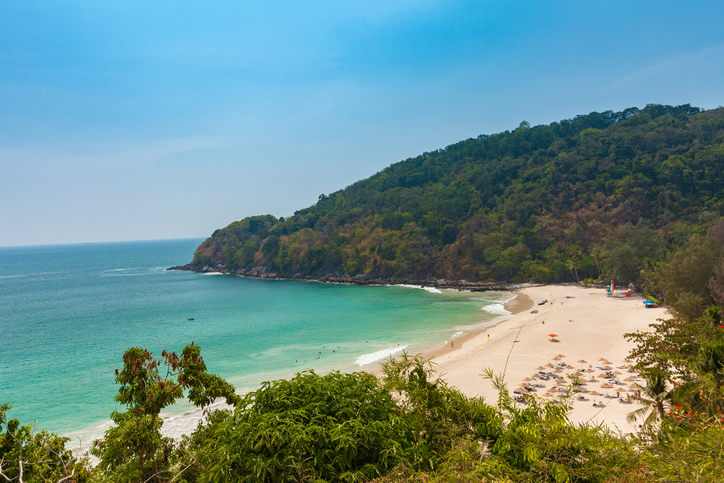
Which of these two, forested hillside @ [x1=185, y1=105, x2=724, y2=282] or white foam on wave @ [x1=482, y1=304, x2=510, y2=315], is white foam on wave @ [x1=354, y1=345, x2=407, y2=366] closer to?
white foam on wave @ [x1=482, y1=304, x2=510, y2=315]

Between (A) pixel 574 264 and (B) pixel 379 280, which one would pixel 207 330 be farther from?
(A) pixel 574 264

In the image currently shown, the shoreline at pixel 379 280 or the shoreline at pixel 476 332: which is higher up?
the shoreline at pixel 379 280

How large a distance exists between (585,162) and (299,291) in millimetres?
66379

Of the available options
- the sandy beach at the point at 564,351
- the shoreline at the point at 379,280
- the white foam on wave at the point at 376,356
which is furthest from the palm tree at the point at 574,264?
the white foam on wave at the point at 376,356

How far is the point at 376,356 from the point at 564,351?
557 inches

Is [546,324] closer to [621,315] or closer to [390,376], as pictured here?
[621,315]

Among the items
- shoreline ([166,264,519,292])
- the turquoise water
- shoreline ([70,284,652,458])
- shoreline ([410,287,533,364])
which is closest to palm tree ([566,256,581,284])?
shoreline ([166,264,519,292])

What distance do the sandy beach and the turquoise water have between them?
4.90 m

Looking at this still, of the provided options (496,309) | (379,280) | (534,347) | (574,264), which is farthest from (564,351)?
(379,280)

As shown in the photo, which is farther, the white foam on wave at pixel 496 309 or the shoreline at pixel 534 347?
the white foam on wave at pixel 496 309

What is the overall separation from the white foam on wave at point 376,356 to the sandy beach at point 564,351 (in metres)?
2.86

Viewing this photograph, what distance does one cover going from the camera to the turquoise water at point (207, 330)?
24.7 metres

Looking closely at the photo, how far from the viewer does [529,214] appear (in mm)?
73625

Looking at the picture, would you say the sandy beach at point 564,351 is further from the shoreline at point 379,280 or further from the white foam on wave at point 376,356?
the shoreline at point 379,280
